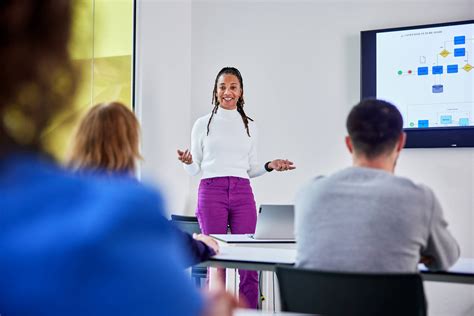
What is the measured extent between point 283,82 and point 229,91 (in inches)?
38.8

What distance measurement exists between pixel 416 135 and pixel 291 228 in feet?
6.22

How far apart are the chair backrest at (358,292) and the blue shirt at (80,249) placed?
1.23m

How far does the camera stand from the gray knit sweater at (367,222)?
1.74 metres

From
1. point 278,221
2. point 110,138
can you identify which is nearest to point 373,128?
point 110,138

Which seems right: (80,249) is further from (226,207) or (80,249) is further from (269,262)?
(226,207)

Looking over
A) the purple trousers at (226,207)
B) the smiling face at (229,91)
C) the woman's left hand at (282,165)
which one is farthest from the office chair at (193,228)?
the smiling face at (229,91)

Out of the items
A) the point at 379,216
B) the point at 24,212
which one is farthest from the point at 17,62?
the point at 379,216

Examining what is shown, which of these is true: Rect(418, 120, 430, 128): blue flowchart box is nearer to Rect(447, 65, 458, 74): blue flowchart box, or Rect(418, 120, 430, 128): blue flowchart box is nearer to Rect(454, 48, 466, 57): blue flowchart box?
Rect(447, 65, 458, 74): blue flowchart box

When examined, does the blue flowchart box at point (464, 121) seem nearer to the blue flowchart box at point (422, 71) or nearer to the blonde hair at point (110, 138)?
the blue flowchart box at point (422, 71)

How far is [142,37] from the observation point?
16.4ft

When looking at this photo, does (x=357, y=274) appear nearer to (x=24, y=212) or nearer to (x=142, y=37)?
(x=24, y=212)

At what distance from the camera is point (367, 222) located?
174 centimetres

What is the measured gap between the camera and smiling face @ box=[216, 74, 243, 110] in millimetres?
4324

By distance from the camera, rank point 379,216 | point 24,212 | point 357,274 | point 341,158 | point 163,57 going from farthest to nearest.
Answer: point 163,57
point 341,158
point 379,216
point 357,274
point 24,212
